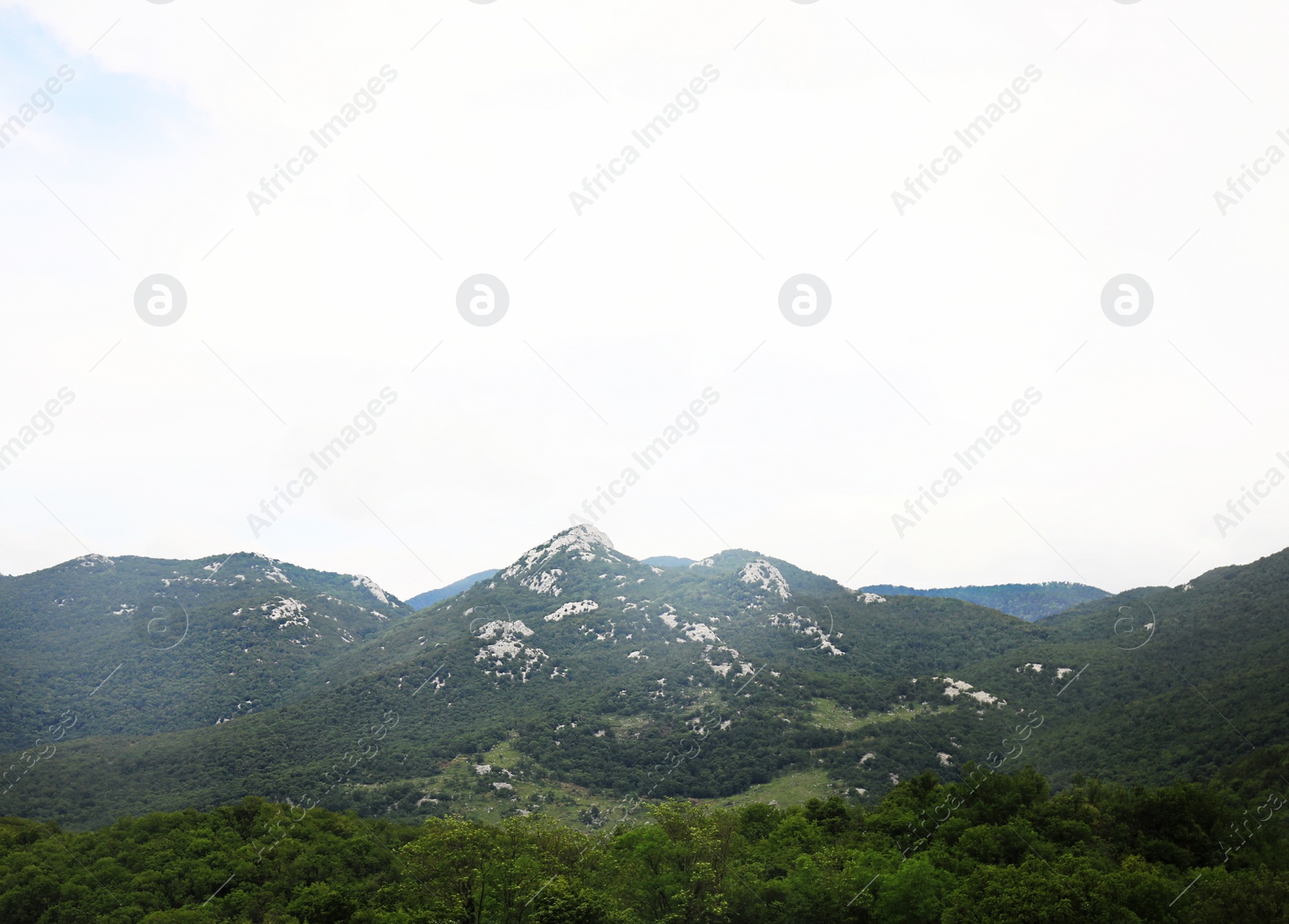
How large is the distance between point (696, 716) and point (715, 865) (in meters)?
104

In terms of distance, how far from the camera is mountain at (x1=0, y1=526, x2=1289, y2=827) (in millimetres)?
117062

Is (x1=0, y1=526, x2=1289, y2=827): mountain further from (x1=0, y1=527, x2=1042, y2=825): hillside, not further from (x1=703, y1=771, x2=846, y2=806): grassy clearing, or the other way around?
(x1=703, y1=771, x2=846, y2=806): grassy clearing

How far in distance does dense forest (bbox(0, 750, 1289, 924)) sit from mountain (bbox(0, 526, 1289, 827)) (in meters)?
42.8

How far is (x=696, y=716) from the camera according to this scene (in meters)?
155

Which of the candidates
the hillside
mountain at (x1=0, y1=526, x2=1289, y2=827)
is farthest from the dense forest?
the hillside

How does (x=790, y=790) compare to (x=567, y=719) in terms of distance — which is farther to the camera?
(x=567, y=719)

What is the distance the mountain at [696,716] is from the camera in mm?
117062

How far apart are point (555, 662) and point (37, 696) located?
12483cm

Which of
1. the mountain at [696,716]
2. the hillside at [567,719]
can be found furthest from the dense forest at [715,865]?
the hillside at [567,719]

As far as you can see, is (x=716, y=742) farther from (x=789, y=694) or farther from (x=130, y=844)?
(x=130, y=844)

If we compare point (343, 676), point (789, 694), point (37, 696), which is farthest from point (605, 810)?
point (37, 696)

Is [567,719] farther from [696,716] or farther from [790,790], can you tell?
[790,790]

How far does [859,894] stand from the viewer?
52094 millimetres

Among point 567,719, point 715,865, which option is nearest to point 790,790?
point 567,719
